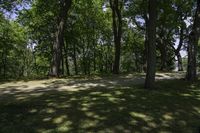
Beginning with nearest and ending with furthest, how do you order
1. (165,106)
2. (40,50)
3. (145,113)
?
(145,113)
(165,106)
(40,50)

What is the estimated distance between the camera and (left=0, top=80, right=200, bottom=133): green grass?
27.5ft

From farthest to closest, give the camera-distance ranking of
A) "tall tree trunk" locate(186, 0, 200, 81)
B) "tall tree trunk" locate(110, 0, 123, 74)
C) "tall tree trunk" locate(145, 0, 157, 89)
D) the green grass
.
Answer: "tall tree trunk" locate(110, 0, 123, 74)
"tall tree trunk" locate(186, 0, 200, 81)
"tall tree trunk" locate(145, 0, 157, 89)
the green grass

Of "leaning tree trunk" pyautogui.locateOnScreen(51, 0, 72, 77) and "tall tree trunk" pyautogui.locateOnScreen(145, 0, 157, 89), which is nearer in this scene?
"tall tree trunk" pyautogui.locateOnScreen(145, 0, 157, 89)

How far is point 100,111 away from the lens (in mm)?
9625

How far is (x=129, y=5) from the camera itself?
3127 cm

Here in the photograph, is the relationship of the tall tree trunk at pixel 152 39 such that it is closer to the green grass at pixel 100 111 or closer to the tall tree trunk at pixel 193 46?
the green grass at pixel 100 111

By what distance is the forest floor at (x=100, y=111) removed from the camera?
8391 mm

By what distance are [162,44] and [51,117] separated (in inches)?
1212

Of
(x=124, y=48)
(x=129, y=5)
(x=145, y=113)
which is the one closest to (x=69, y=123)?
(x=145, y=113)

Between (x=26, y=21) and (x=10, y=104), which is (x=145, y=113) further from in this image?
(x=26, y=21)

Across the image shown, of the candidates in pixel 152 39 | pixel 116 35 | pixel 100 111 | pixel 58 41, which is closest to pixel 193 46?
pixel 152 39

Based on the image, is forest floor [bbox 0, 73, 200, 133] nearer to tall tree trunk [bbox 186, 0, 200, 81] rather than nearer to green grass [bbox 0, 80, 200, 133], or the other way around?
green grass [bbox 0, 80, 200, 133]

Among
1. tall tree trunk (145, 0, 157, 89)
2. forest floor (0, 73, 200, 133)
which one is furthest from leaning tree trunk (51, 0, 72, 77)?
tall tree trunk (145, 0, 157, 89)

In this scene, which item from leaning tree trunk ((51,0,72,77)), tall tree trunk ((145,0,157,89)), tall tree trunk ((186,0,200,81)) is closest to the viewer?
tall tree trunk ((145,0,157,89))
